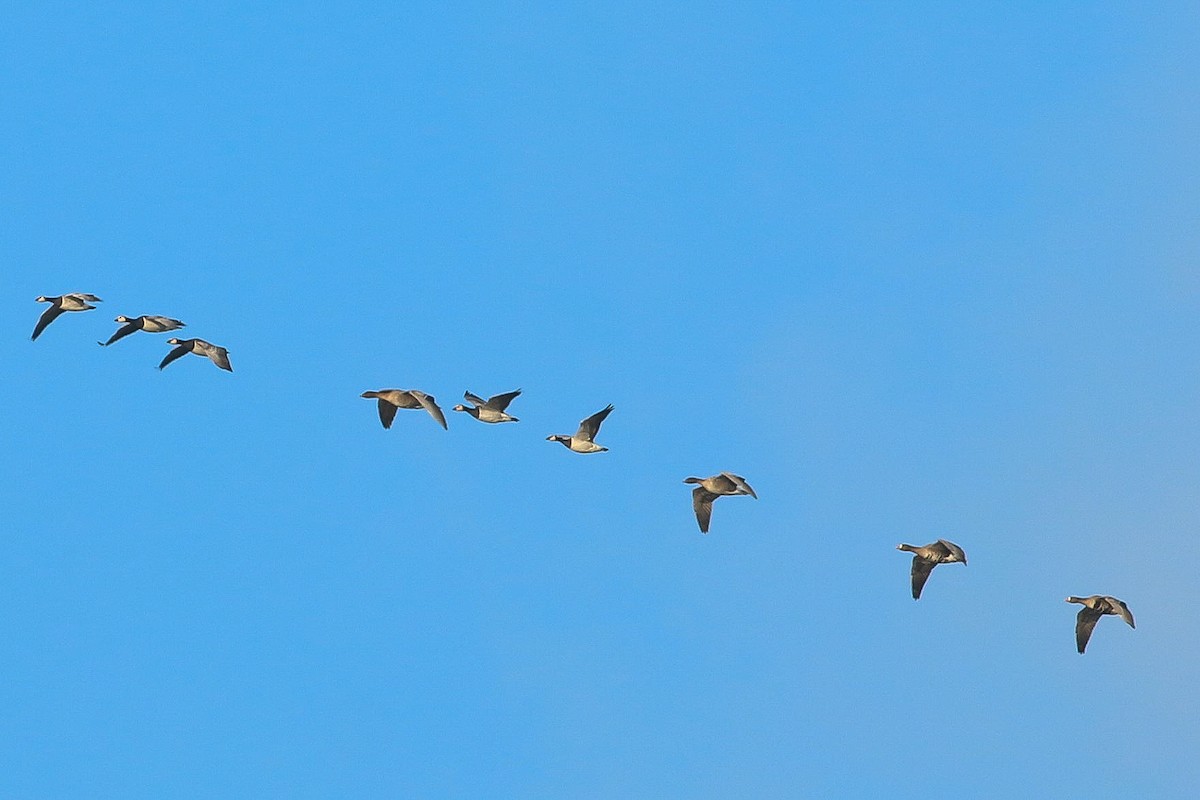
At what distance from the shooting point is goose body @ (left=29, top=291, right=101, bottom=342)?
41.0m

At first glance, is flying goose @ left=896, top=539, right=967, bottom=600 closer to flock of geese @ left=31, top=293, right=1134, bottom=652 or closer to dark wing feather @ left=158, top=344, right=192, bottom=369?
flock of geese @ left=31, top=293, right=1134, bottom=652

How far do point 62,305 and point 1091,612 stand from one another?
81.0ft

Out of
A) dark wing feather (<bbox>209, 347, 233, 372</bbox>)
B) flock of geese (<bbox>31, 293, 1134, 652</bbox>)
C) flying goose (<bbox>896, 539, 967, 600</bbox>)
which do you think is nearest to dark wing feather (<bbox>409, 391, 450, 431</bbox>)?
flock of geese (<bbox>31, 293, 1134, 652</bbox>)

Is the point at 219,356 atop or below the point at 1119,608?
atop

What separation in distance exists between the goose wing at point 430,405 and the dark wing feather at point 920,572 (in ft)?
34.0

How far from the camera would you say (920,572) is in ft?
116

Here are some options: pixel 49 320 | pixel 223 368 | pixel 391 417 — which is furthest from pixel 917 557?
pixel 49 320

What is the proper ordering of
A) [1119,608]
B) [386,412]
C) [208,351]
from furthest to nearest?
[208,351] < [386,412] < [1119,608]

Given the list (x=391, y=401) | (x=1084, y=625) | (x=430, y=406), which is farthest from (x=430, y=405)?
(x=1084, y=625)

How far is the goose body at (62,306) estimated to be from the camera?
1615 inches

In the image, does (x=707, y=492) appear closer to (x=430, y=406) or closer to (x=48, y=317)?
(x=430, y=406)

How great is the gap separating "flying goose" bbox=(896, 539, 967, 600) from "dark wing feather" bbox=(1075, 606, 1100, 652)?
2.53m

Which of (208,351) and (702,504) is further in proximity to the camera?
(208,351)

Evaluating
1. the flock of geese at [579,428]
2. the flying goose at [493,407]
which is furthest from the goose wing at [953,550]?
the flying goose at [493,407]
